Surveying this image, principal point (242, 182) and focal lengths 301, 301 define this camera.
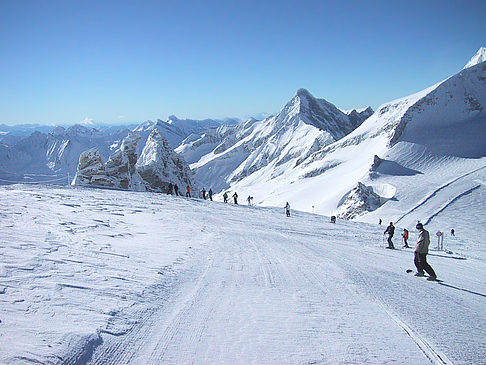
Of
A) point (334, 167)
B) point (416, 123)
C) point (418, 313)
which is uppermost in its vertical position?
point (416, 123)

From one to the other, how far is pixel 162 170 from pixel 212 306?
57.1 m

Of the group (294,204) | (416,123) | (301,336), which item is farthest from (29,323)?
(416,123)

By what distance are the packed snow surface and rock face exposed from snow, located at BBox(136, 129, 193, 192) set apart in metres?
47.7

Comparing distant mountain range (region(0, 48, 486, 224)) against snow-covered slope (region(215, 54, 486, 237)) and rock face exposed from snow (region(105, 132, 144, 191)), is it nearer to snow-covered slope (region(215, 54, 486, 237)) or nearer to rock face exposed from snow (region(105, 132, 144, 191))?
snow-covered slope (region(215, 54, 486, 237))

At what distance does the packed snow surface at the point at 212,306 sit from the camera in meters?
3.88

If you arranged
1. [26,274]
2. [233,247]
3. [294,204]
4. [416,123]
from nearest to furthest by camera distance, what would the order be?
1. [26,274]
2. [233,247]
3. [294,204]
4. [416,123]

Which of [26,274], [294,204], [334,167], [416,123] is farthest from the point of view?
[334,167]

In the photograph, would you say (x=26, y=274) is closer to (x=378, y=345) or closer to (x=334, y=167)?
(x=378, y=345)

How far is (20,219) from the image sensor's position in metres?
10.4

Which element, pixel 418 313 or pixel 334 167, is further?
pixel 334 167

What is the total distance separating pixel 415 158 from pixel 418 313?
227 ft

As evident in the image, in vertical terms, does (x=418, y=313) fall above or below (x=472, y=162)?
below

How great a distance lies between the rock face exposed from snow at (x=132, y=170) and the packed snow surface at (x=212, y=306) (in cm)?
3992

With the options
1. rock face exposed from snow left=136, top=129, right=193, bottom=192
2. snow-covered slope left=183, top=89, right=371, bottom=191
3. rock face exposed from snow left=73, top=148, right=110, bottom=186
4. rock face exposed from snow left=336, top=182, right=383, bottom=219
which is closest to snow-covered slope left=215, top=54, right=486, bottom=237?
rock face exposed from snow left=336, top=182, right=383, bottom=219
